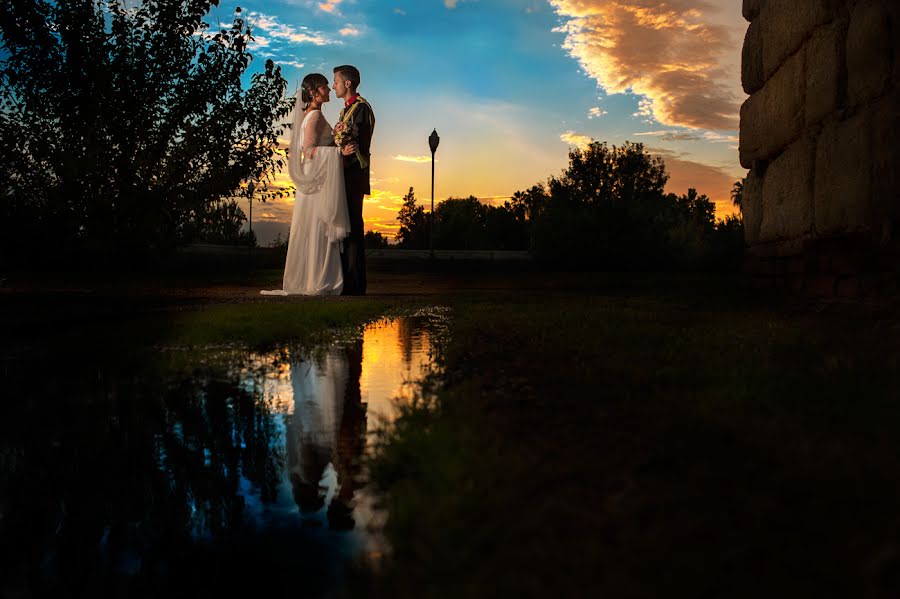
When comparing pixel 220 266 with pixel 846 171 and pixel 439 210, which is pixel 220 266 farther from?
pixel 439 210

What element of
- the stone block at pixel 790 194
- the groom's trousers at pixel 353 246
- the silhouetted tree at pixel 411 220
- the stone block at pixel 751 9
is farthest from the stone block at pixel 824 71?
the silhouetted tree at pixel 411 220

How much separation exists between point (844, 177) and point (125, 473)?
7989mm

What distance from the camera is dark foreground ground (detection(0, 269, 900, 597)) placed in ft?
6.69

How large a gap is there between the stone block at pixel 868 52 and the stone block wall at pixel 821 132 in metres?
0.01

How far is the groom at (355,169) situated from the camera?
13.8 metres

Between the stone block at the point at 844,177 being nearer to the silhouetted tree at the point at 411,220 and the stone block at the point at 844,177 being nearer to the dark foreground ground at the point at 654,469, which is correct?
the dark foreground ground at the point at 654,469

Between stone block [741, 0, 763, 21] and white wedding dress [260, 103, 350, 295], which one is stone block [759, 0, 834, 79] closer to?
stone block [741, 0, 763, 21]

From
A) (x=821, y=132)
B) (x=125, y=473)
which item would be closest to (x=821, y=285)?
(x=821, y=132)

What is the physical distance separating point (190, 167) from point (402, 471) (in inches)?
617

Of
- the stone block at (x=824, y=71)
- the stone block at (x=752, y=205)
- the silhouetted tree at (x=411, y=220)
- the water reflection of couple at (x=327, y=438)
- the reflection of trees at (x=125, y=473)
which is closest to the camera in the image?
the reflection of trees at (x=125, y=473)

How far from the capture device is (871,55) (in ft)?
25.2

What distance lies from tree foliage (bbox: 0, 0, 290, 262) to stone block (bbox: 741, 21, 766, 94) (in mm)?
10728

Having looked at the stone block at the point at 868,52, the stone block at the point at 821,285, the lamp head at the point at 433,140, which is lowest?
the stone block at the point at 821,285

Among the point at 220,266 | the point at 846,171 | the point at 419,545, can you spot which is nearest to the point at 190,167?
the point at 220,266
